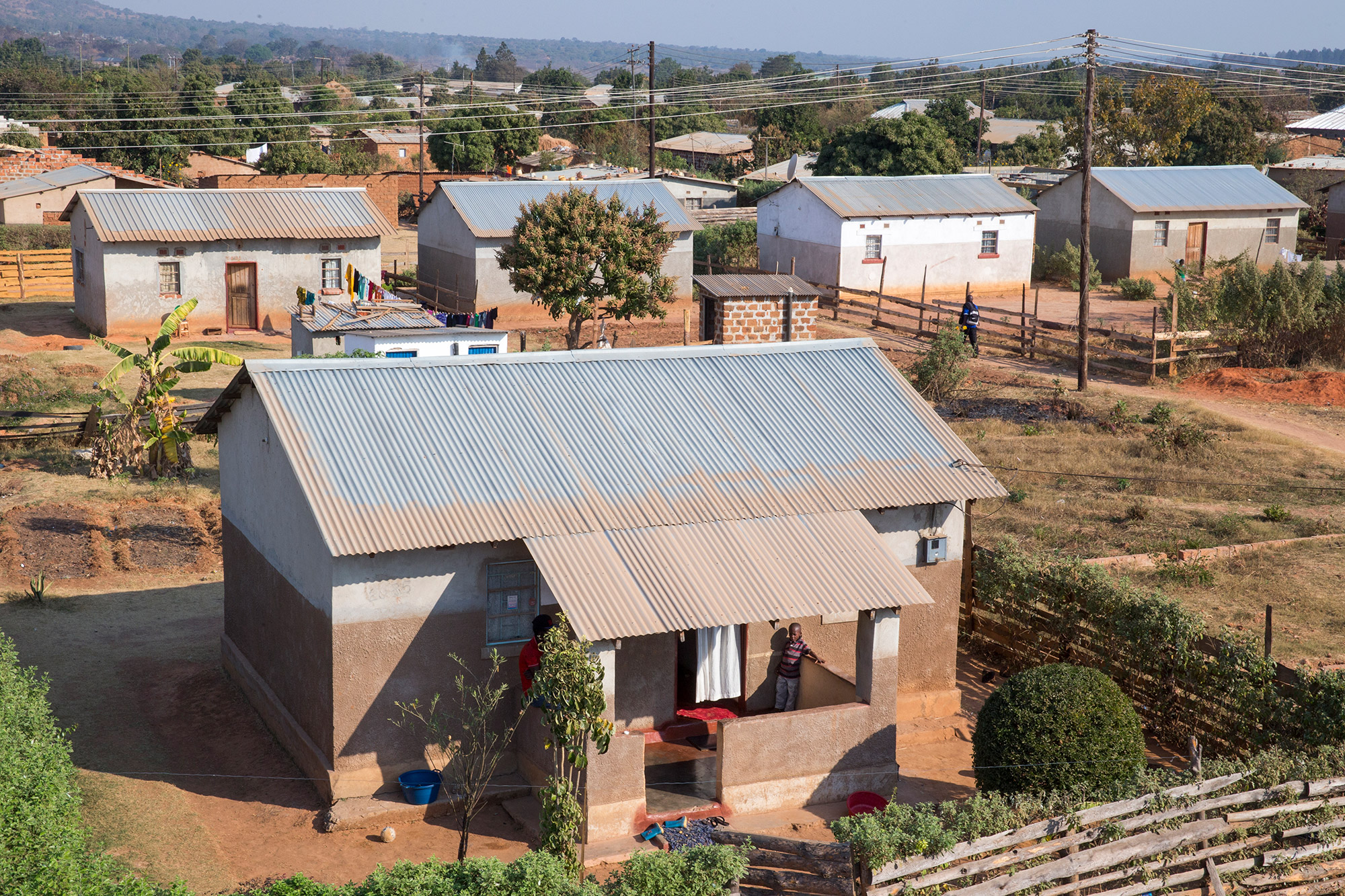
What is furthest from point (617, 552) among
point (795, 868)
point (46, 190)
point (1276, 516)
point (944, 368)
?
point (46, 190)

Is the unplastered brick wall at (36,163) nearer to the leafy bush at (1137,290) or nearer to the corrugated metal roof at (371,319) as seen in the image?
the corrugated metal roof at (371,319)

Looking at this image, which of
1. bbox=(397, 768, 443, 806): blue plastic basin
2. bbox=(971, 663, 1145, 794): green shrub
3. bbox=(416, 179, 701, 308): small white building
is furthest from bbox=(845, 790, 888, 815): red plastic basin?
bbox=(416, 179, 701, 308): small white building

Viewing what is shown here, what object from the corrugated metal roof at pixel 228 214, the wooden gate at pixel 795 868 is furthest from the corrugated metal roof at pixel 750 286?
the corrugated metal roof at pixel 228 214

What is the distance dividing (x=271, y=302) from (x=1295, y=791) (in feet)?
101

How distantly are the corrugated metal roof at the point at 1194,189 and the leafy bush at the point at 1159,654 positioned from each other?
104 ft

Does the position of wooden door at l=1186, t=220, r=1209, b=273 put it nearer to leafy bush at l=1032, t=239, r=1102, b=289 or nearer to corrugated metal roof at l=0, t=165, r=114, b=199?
leafy bush at l=1032, t=239, r=1102, b=289

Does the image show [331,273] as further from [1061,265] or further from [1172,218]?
[1172,218]

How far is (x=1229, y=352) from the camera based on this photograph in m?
32.0

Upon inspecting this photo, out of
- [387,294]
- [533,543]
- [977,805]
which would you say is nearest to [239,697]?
[533,543]

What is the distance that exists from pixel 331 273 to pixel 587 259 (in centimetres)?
923

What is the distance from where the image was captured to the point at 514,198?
3878 cm

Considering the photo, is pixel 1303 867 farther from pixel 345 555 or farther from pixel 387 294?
pixel 387 294

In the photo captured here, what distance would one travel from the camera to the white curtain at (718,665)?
42.0ft

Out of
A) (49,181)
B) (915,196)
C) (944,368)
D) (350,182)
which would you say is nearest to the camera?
(944,368)
